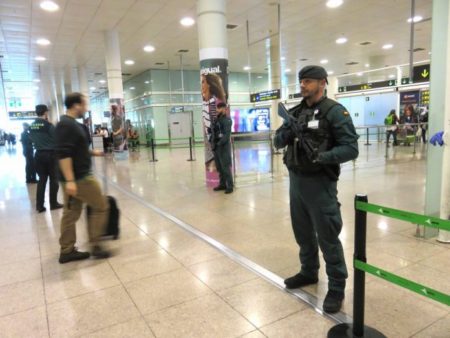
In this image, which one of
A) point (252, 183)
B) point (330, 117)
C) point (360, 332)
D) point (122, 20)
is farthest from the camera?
point (122, 20)

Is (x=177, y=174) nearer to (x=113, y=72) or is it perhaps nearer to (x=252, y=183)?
(x=252, y=183)

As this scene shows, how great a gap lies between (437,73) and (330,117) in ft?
6.44

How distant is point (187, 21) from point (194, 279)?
9606 mm

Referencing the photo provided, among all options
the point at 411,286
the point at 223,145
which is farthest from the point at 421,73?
the point at 411,286

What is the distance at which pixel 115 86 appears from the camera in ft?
40.6

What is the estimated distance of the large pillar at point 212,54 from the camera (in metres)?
6.53

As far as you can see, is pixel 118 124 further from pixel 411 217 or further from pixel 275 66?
pixel 411 217

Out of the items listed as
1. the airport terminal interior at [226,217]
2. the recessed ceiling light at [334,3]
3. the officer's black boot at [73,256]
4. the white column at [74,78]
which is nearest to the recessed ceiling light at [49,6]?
the airport terminal interior at [226,217]

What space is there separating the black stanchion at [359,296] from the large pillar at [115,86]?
11.5 meters

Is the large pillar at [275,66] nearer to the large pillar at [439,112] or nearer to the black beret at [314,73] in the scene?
the large pillar at [439,112]

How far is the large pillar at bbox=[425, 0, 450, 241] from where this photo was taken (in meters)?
3.29

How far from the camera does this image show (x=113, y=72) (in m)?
12.1

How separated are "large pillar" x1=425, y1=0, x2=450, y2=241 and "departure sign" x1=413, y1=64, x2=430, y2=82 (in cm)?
181

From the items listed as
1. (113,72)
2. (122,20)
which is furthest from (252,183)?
(113,72)
